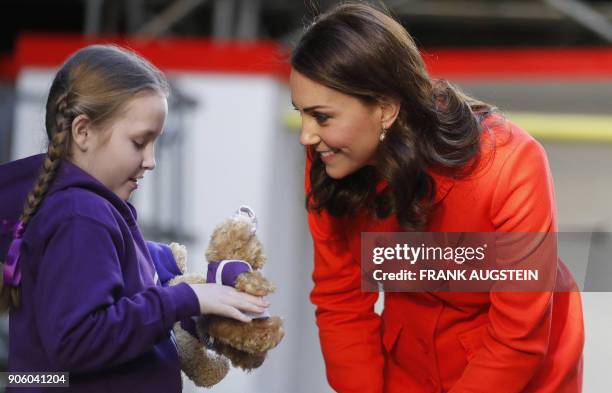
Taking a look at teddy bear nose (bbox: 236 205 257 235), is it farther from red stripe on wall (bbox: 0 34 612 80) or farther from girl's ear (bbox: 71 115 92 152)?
red stripe on wall (bbox: 0 34 612 80)

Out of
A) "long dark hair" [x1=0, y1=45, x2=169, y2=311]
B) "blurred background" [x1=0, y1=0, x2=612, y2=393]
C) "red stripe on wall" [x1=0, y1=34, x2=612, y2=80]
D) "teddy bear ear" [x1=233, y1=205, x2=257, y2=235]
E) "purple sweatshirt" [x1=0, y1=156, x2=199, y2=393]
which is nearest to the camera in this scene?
"purple sweatshirt" [x1=0, y1=156, x2=199, y2=393]

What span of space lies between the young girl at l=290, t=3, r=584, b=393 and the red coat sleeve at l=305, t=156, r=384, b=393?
11 mm

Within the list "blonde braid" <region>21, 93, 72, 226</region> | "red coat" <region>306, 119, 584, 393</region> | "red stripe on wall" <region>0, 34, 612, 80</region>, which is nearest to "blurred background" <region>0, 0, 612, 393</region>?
"red stripe on wall" <region>0, 34, 612, 80</region>

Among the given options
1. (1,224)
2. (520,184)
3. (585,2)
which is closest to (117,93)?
(1,224)

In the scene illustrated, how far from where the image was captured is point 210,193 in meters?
3.45

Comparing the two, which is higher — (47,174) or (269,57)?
(269,57)

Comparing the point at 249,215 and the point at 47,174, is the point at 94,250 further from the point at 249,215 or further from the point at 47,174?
the point at 249,215

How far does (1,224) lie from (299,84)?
0.46 metres

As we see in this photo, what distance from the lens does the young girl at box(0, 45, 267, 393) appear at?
1111mm

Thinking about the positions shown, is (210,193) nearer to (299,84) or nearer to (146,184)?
(146,184)

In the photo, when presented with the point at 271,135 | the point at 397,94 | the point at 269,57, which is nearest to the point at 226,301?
the point at 397,94

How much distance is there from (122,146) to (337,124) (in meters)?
0.30

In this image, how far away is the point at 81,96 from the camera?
1.23 metres

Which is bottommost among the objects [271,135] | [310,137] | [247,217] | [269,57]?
[247,217]
